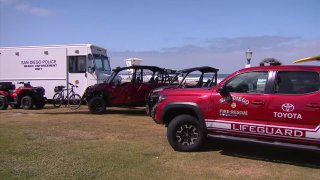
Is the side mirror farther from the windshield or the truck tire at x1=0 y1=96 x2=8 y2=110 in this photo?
the truck tire at x1=0 y1=96 x2=8 y2=110

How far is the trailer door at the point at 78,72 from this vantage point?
19.4 meters

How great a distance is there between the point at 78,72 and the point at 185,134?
11.8 metres

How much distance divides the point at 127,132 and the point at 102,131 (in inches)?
27.0

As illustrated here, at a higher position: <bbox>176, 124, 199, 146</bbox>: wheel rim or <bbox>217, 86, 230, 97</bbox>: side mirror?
<bbox>217, 86, 230, 97</bbox>: side mirror

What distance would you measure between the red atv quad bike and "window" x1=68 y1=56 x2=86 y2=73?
1.68m

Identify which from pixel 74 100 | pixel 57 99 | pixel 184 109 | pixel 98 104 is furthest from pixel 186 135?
pixel 57 99

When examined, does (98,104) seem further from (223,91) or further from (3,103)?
(223,91)

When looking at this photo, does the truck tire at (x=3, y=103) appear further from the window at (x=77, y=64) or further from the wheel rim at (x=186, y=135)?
the wheel rim at (x=186, y=135)

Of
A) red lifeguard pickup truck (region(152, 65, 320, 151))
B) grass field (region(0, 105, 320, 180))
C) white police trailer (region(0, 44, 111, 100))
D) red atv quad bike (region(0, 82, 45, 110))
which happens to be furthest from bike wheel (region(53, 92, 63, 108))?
red lifeguard pickup truck (region(152, 65, 320, 151))

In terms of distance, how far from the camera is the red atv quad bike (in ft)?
61.6

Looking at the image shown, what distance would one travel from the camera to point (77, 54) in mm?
19438

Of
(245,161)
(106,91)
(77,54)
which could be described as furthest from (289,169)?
(77,54)

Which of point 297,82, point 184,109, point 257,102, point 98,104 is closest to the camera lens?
point 297,82

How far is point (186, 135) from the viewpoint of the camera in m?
8.62
